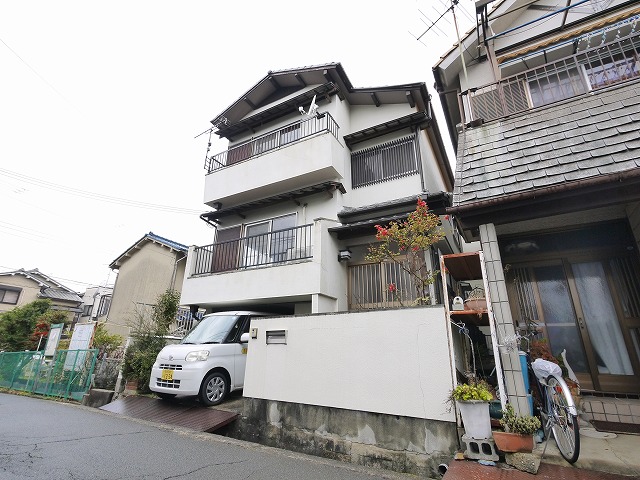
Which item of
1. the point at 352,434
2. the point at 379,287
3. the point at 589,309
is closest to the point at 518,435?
the point at 352,434

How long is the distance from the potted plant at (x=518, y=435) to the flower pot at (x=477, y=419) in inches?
4.3

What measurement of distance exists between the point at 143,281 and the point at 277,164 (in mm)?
11968

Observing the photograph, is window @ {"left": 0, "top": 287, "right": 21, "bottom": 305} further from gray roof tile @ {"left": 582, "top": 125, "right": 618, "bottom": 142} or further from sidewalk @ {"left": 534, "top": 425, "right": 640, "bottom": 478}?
gray roof tile @ {"left": 582, "top": 125, "right": 618, "bottom": 142}

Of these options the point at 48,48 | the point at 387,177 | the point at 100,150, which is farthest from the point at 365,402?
the point at 100,150

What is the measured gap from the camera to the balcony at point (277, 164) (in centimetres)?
871

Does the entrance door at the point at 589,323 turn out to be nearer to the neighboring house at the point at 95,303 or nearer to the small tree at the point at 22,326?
the small tree at the point at 22,326

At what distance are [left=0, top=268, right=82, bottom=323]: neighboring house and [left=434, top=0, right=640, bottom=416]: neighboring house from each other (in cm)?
3056

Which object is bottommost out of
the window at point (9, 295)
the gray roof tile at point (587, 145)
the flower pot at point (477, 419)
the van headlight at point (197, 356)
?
the flower pot at point (477, 419)

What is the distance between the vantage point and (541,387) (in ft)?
11.4

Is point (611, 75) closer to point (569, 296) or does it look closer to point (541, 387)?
point (569, 296)

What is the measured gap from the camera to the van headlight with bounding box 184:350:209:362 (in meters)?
5.96

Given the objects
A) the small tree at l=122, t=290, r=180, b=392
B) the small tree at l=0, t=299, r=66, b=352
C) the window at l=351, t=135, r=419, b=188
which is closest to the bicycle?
the window at l=351, t=135, r=419, b=188

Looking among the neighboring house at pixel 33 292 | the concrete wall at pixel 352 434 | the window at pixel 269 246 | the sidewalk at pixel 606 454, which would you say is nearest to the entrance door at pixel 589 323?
the sidewalk at pixel 606 454

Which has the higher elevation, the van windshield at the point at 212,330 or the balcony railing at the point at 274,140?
the balcony railing at the point at 274,140
